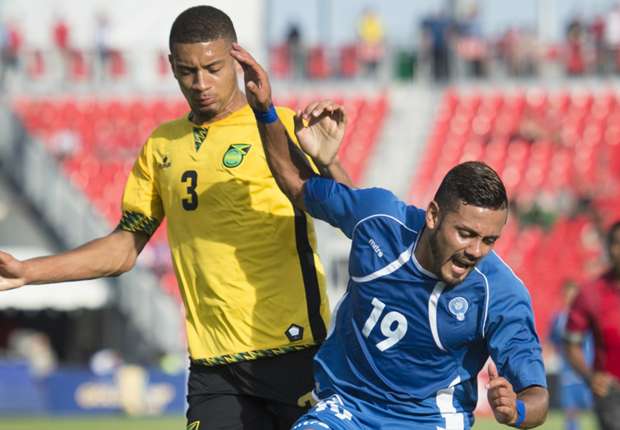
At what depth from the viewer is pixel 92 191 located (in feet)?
94.2

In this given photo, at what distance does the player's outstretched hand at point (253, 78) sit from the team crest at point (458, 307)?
4.32 feet

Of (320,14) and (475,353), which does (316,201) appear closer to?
(475,353)

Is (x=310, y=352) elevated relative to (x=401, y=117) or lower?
elevated

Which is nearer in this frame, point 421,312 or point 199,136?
point 421,312

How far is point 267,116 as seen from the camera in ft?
22.9

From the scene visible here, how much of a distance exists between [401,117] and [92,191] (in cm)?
673

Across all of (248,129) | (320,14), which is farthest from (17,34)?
(248,129)

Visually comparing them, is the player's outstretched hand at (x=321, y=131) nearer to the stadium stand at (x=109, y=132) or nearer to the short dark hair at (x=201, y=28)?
the short dark hair at (x=201, y=28)

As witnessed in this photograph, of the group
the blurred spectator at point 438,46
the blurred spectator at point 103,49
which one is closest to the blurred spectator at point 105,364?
the blurred spectator at point 103,49

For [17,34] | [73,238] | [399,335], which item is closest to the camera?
[399,335]

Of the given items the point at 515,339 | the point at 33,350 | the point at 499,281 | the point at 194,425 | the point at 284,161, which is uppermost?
the point at 284,161

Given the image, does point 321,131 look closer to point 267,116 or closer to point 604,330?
point 267,116

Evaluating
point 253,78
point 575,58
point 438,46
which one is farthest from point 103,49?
point 253,78

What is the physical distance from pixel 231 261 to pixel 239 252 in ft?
Answer: 0.19
